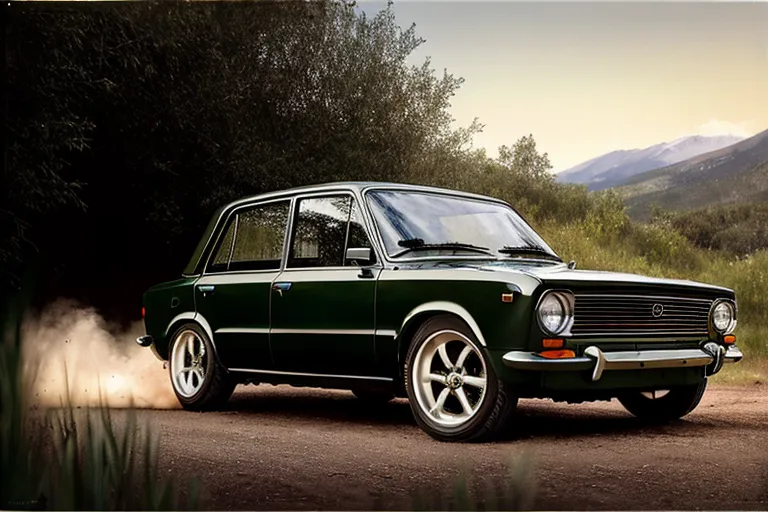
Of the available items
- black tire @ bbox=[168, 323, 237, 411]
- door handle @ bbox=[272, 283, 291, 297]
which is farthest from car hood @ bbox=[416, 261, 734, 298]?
black tire @ bbox=[168, 323, 237, 411]

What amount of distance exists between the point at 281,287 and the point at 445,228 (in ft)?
4.10

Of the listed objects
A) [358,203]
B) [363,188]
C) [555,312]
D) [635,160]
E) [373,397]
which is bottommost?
[373,397]

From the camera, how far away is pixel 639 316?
225 inches

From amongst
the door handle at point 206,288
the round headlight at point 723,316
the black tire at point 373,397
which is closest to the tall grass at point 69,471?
the door handle at point 206,288

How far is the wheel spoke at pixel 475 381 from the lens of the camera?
5395 mm

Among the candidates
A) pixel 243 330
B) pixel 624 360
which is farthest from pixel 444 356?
pixel 243 330

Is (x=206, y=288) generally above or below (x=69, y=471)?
above

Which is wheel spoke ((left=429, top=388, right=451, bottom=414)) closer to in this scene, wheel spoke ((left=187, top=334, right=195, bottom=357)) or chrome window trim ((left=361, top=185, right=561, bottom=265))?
chrome window trim ((left=361, top=185, right=561, bottom=265))

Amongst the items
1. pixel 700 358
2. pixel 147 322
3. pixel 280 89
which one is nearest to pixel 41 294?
pixel 147 322

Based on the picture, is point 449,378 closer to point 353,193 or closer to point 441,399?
point 441,399

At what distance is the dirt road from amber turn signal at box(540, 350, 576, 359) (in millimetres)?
541

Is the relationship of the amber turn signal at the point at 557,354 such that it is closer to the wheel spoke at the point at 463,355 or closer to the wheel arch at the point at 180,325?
the wheel spoke at the point at 463,355

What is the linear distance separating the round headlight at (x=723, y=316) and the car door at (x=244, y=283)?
302cm

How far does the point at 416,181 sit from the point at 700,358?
4703 millimetres
